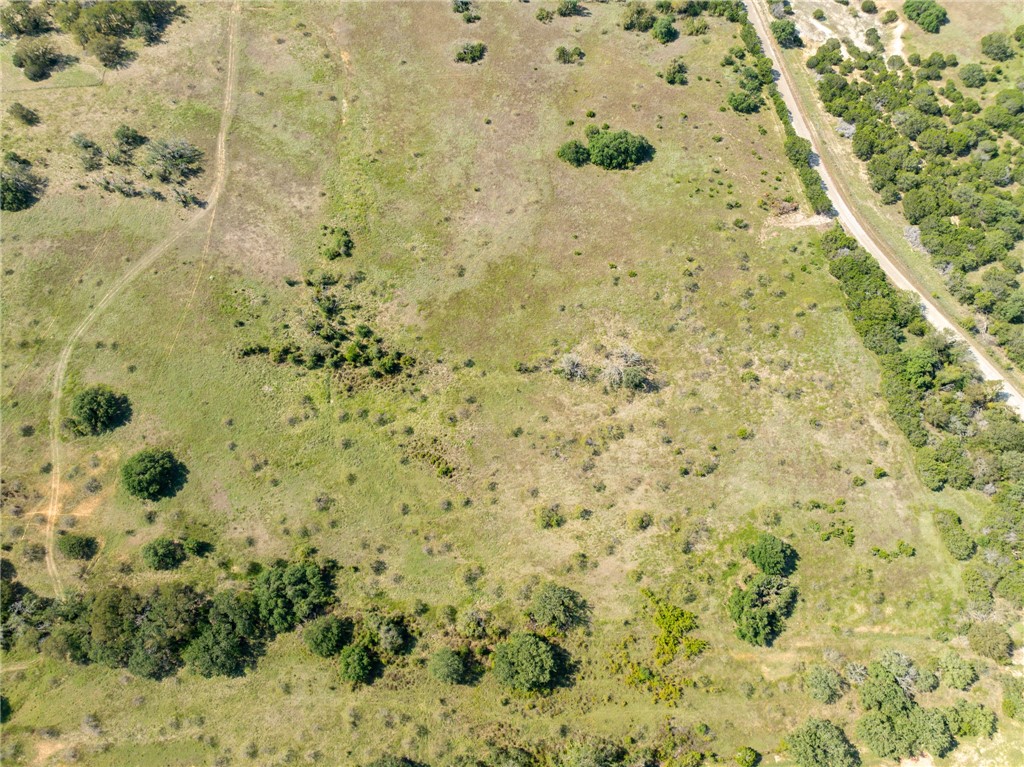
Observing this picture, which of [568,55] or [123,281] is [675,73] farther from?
[123,281]

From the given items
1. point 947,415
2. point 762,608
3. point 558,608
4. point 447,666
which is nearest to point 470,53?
point 558,608

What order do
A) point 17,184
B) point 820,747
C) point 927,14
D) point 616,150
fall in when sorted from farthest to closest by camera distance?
point 927,14 < point 616,150 < point 17,184 < point 820,747

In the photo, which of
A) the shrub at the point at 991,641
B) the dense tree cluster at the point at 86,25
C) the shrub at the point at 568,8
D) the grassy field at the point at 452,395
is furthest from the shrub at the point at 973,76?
the dense tree cluster at the point at 86,25

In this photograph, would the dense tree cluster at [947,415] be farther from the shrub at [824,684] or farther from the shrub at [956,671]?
the shrub at [824,684]

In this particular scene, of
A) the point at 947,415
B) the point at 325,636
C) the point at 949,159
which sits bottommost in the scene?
the point at 325,636

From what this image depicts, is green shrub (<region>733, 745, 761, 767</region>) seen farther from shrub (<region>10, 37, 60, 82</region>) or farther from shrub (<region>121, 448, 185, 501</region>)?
shrub (<region>10, 37, 60, 82</region>)

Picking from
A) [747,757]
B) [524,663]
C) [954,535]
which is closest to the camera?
[747,757]
